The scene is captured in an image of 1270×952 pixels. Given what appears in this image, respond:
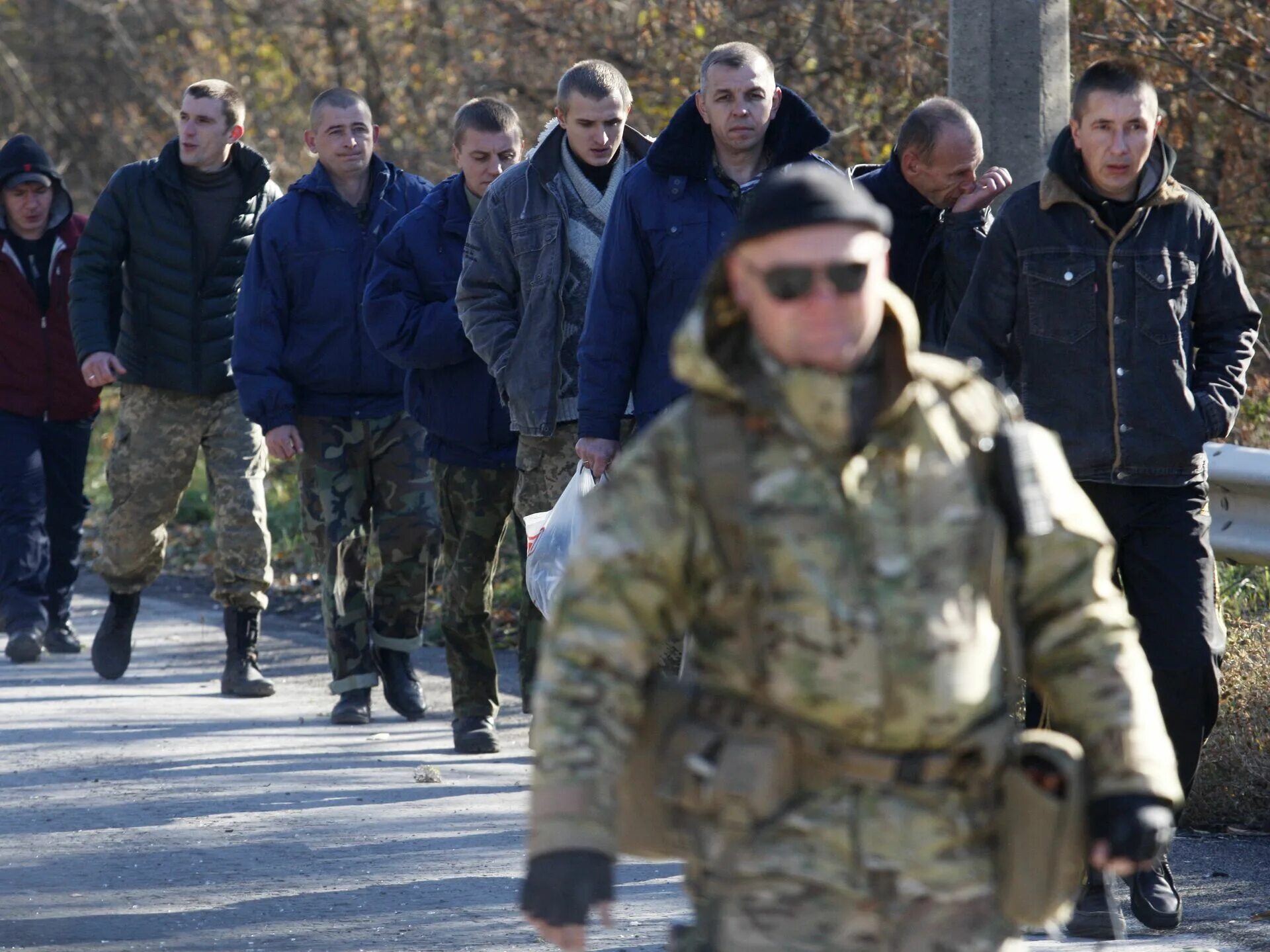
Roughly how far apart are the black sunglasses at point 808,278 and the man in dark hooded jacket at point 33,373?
763 cm

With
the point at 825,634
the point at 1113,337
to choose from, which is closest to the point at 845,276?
the point at 825,634

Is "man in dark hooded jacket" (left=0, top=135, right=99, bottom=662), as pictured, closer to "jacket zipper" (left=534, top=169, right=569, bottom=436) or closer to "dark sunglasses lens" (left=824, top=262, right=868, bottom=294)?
"jacket zipper" (left=534, top=169, right=569, bottom=436)

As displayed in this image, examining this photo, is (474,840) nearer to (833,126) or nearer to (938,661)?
(938,661)

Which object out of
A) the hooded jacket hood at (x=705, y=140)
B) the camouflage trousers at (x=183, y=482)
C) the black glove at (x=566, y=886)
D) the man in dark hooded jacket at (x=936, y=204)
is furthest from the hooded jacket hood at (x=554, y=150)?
the black glove at (x=566, y=886)

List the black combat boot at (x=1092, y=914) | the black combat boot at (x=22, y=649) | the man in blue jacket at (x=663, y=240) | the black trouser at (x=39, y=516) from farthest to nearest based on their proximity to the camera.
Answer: the black trouser at (x=39, y=516), the black combat boot at (x=22, y=649), the man in blue jacket at (x=663, y=240), the black combat boot at (x=1092, y=914)

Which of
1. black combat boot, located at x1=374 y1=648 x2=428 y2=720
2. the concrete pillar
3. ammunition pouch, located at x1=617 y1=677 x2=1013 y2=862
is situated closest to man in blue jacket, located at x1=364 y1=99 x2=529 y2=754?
black combat boot, located at x1=374 y1=648 x2=428 y2=720

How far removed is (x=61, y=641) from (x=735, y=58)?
5.26 metres

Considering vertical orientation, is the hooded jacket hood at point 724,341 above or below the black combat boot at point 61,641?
above

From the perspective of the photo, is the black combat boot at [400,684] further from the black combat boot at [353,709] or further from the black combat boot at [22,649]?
the black combat boot at [22,649]

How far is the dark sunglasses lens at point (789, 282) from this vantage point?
284 centimetres

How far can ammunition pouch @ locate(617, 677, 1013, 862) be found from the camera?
2.84 m

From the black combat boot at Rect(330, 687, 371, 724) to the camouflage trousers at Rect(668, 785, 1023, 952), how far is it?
5412 mm

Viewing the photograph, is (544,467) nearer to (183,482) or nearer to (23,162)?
(183,482)

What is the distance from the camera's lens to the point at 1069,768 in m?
2.85
